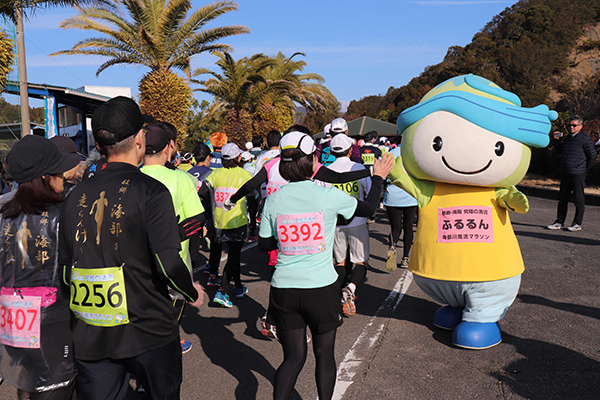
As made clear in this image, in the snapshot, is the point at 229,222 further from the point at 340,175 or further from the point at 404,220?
the point at 404,220

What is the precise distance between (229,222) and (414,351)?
2589mm

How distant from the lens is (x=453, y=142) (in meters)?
4.04

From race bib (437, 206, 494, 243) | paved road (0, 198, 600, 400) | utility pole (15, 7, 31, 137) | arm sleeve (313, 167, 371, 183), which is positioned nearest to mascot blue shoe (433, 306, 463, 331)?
paved road (0, 198, 600, 400)

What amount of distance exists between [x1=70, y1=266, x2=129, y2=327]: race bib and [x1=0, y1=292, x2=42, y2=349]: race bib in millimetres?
502

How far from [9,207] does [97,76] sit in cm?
1737

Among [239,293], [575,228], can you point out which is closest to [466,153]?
[239,293]

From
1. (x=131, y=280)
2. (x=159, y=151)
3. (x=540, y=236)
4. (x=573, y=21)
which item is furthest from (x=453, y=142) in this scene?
(x=573, y=21)

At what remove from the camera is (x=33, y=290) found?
246 centimetres

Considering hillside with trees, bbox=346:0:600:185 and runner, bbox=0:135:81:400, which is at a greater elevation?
hillside with trees, bbox=346:0:600:185

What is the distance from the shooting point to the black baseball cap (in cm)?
218

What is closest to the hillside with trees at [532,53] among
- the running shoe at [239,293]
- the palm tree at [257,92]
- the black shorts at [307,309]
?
the palm tree at [257,92]

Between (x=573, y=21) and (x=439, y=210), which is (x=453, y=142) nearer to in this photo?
(x=439, y=210)

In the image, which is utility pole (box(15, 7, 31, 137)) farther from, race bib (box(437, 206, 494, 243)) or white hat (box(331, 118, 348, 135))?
race bib (box(437, 206, 494, 243))

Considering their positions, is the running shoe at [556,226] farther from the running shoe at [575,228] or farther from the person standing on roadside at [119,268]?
the person standing on roadside at [119,268]
